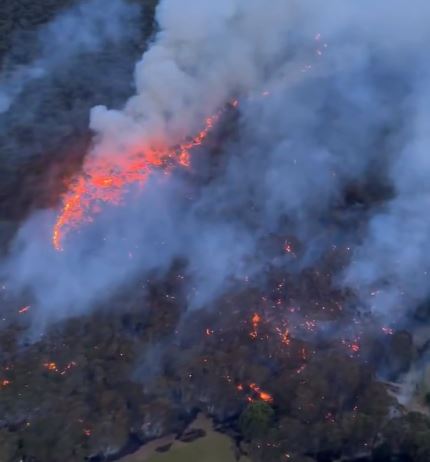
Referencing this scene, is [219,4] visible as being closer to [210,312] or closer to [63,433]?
[210,312]

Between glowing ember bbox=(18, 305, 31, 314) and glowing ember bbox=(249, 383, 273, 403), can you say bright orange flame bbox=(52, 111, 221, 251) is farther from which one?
glowing ember bbox=(249, 383, 273, 403)

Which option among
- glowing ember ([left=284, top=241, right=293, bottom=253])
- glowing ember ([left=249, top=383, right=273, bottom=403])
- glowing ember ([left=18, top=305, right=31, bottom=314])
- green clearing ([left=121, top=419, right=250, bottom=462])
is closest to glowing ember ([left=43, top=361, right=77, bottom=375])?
glowing ember ([left=18, top=305, right=31, bottom=314])

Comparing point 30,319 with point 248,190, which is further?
point 248,190

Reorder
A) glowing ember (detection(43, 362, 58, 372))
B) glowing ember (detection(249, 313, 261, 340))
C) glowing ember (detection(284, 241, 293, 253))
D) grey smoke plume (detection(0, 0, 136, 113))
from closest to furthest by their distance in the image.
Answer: glowing ember (detection(43, 362, 58, 372))
glowing ember (detection(249, 313, 261, 340))
glowing ember (detection(284, 241, 293, 253))
grey smoke plume (detection(0, 0, 136, 113))

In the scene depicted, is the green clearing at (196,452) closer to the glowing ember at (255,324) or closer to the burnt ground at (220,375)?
the burnt ground at (220,375)

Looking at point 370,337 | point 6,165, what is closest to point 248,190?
point 370,337

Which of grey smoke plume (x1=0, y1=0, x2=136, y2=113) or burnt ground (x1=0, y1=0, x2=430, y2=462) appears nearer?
burnt ground (x1=0, y1=0, x2=430, y2=462)

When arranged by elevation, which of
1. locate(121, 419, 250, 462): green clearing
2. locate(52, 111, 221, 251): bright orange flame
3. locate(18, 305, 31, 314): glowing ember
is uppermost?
locate(52, 111, 221, 251): bright orange flame
